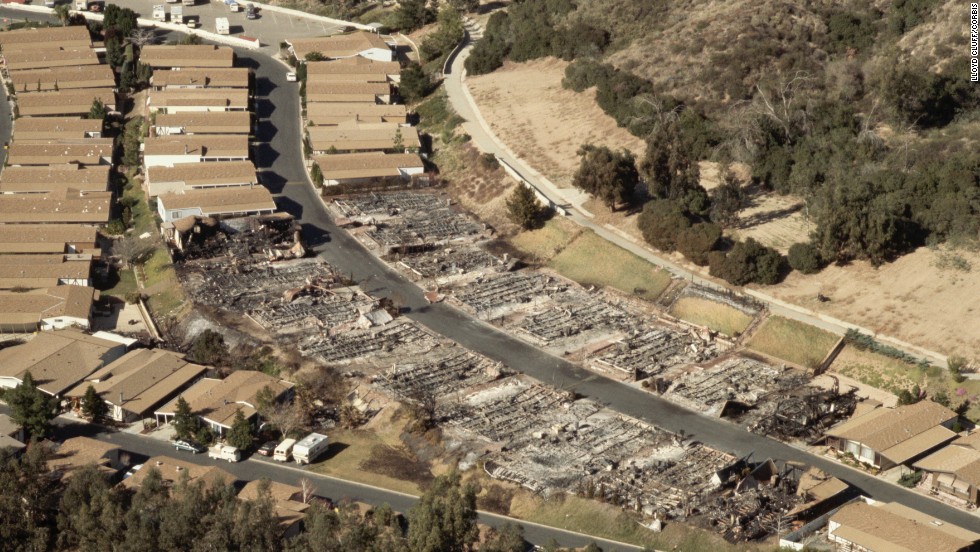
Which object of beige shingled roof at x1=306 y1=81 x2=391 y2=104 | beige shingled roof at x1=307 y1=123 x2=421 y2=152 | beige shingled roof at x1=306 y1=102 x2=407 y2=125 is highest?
beige shingled roof at x1=306 y1=81 x2=391 y2=104

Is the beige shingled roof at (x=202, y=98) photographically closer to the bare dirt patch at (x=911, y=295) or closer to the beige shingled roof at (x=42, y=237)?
the beige shingled roof at (x=42, y=237)

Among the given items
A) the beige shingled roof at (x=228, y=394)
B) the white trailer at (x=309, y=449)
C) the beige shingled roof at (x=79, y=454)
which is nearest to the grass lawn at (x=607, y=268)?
the beige shingled roof at (x=228, y=394)

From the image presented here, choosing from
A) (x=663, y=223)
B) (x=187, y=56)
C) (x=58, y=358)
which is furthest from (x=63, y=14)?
(x=663, y=223)

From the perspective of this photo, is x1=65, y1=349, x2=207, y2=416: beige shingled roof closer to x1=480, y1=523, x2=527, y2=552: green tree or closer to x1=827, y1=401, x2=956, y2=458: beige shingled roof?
x1=480, y1=523, x2=527, y2=552: green tree

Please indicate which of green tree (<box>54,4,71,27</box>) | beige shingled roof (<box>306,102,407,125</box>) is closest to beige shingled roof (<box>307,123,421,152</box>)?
beige shingled roof (<box>306,102,407,125</box>)

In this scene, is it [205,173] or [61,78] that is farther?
[61,78]

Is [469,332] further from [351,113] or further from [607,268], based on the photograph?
[351,113]
